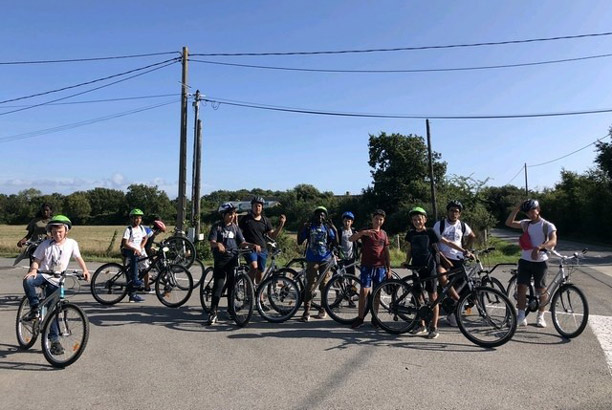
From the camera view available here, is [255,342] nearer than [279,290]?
Yes

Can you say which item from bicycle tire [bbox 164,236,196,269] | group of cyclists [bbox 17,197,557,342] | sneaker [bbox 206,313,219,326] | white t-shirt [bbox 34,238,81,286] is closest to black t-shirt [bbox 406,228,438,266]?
group of cyclists [bbox 17,197,557,342]

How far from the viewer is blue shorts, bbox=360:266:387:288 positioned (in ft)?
21.6

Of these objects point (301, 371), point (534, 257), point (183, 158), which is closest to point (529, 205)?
point (534, 257)

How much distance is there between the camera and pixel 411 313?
20.7 ft

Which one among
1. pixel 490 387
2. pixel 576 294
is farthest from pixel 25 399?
pixel 576 294

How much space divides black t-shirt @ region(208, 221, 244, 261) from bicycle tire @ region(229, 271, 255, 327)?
35 cm

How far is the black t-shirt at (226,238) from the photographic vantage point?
6.91m

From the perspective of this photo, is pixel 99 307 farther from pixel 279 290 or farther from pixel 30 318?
pixel 279 290

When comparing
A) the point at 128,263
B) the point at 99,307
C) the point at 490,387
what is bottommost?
the point at 490,387

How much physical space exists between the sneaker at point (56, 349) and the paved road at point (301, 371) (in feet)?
0.55

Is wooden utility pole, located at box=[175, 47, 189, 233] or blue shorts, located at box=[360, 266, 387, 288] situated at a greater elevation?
wooden utility pole, located at box=[175, 47, 189, 233]

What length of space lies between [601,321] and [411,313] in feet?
10.6

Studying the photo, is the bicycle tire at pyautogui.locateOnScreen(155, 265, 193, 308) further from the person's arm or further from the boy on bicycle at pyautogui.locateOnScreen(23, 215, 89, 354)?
the person's arm

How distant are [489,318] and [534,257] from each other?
3.87 feet
